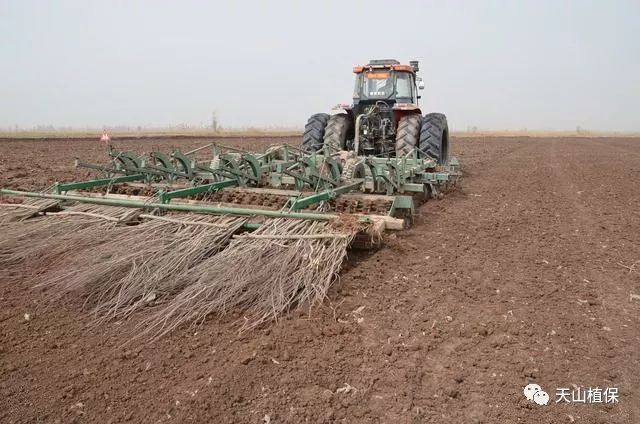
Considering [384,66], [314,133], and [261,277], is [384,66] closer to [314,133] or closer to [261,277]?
[314,133]

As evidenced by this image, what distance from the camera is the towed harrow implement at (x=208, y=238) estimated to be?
338cm

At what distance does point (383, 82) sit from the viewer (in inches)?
327

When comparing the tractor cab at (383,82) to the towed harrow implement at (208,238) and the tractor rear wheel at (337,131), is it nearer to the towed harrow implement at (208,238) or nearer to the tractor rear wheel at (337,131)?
the tractor rear wheel at (337,131)

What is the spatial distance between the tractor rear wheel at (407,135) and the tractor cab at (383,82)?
2.91 ft

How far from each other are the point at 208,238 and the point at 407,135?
4181mm

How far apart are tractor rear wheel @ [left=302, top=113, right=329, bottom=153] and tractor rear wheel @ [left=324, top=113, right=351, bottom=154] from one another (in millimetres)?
227

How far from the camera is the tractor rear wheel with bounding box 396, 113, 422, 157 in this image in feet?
24.0

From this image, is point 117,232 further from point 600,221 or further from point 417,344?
point 600,221

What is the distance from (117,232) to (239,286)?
1401 mm

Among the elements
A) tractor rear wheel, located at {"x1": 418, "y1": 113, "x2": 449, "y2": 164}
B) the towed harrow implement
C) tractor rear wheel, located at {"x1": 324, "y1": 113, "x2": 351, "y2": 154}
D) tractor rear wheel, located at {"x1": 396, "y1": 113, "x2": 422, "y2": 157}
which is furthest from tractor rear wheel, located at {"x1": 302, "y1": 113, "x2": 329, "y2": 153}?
the towed harrow implement

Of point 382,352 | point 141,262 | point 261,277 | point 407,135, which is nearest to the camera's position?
point 382,352

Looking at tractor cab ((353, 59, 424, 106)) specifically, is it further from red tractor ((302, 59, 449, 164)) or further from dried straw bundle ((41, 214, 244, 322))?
dried straw bundle ((41, 214, 244, 322))

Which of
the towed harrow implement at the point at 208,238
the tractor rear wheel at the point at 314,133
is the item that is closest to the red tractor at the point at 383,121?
the tractor rear wheel at the point at 314,133

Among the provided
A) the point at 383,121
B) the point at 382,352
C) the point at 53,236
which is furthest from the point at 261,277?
the point at 383,121
